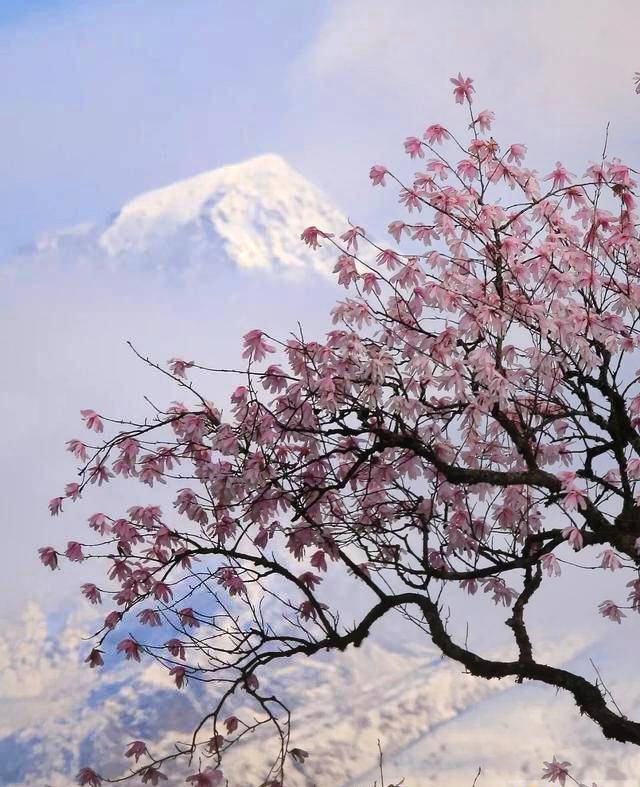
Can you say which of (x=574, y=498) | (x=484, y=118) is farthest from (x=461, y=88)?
(x=574, y=498)

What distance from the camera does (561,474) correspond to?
18.7 feet

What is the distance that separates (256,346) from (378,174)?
1551 mm

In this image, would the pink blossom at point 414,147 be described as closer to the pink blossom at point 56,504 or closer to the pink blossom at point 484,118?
the pink blossom at point 484,118

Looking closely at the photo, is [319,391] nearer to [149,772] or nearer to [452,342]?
[452,342]

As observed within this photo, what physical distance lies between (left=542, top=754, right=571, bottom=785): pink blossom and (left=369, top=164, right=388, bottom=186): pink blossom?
4.21m

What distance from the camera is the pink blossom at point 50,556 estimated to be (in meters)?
7.09

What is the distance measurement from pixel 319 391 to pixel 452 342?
79 cm

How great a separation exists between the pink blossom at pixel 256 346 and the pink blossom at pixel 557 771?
3.82 metres

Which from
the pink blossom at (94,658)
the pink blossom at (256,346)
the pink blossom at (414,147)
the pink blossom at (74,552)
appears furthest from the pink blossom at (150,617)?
the pink blossom at (414,147)

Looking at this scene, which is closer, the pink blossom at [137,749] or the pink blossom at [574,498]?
the pink blossom at [574,498]

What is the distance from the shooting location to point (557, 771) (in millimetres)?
7832

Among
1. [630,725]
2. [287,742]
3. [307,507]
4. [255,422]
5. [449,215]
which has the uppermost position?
[449,215]

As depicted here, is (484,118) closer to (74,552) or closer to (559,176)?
(559,176)

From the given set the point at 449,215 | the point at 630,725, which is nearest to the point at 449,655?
the point at 630,725
